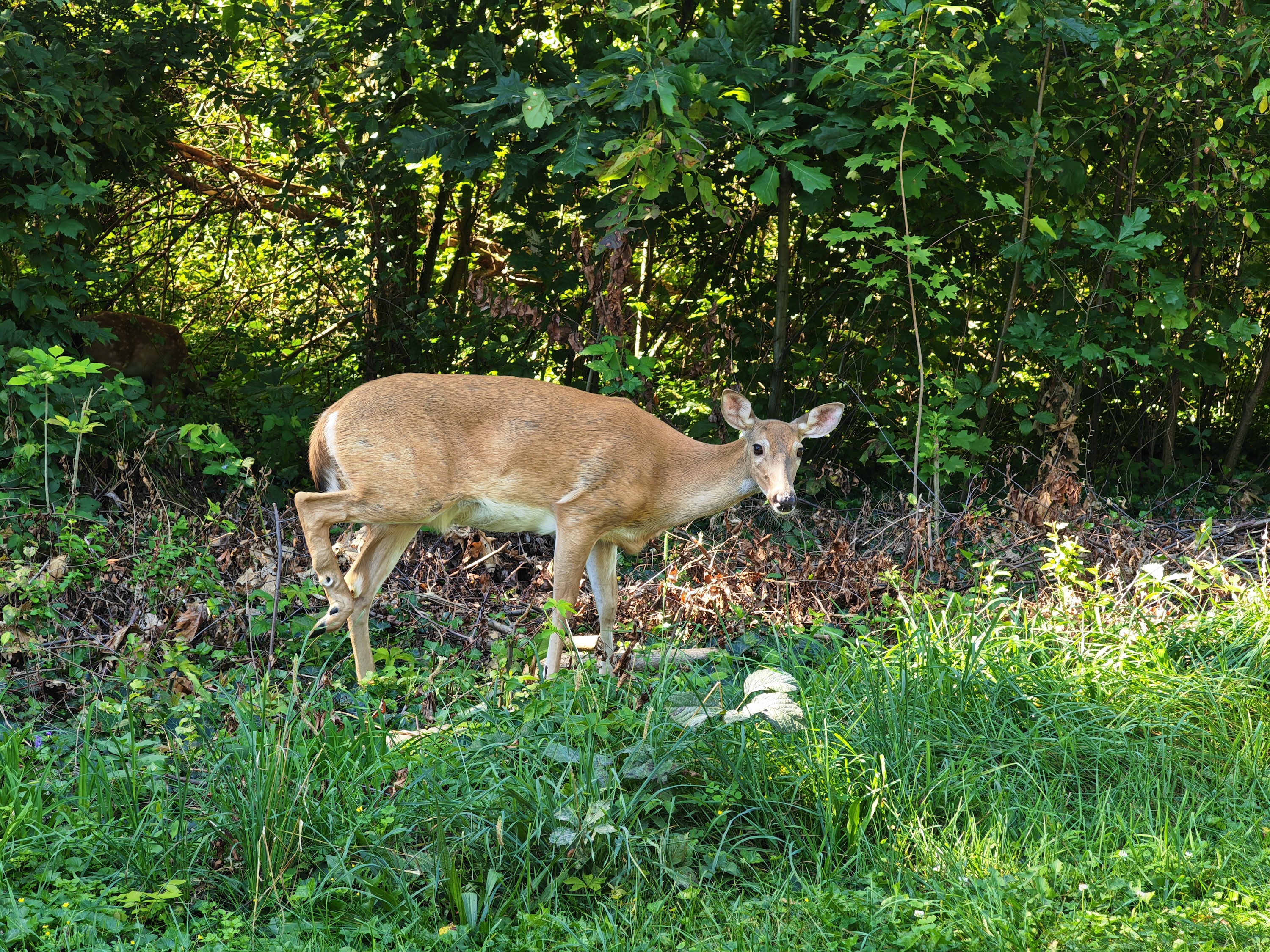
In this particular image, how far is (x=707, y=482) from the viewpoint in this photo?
20.5 feet

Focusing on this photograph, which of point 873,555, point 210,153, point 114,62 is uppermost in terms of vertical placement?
point 114,62

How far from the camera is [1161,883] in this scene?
141 inches

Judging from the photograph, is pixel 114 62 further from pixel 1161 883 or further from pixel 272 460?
pixel 1161 883

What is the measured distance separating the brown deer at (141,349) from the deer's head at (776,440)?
484 cm

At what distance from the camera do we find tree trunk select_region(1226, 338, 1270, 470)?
913 centimetres

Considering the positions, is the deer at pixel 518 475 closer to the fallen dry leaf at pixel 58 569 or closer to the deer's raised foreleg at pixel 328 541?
the deer's raised foreleg at pixel 328 541

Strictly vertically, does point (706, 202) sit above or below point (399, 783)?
above

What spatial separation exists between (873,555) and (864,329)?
273 centimetres

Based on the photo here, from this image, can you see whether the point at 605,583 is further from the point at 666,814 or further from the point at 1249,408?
the point at 1249,408

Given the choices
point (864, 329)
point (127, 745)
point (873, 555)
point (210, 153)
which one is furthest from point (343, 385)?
point (127, 745)

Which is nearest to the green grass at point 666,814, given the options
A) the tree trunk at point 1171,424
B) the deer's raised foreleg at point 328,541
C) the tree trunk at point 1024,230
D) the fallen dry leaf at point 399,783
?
A: the fallen dry leaf at point 399,783

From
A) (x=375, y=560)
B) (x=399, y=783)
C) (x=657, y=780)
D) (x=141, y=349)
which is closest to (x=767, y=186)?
(x=375, y=560)

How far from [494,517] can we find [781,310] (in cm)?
332

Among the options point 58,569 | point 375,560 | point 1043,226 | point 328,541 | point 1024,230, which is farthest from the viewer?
point 1024,230
